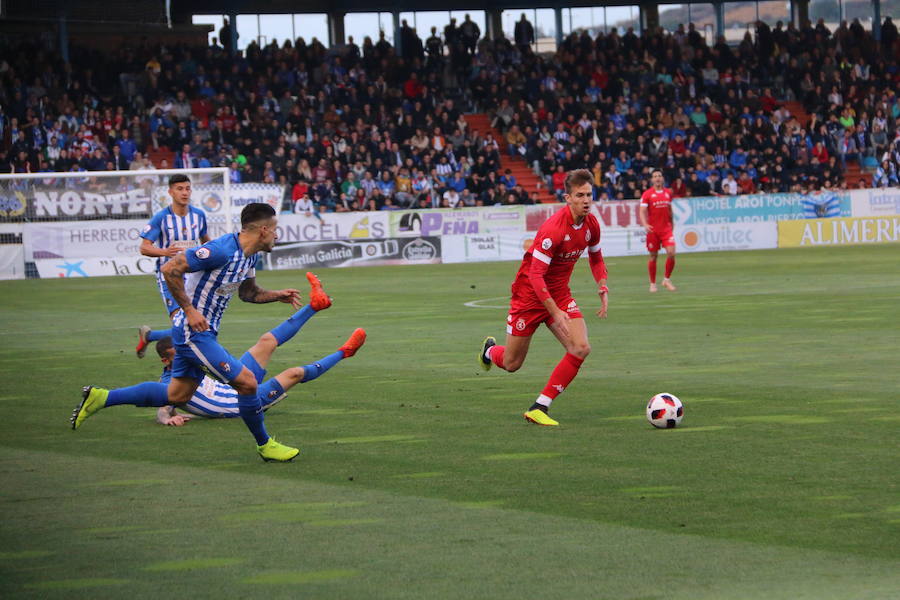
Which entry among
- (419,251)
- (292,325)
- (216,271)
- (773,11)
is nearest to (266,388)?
(292,325)

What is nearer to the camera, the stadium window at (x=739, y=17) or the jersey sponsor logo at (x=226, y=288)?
the jersey sponsor logo at (x=226, y=288)

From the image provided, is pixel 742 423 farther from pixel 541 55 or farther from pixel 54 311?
pixel 541 55

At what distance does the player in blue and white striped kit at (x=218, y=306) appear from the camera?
8.45m

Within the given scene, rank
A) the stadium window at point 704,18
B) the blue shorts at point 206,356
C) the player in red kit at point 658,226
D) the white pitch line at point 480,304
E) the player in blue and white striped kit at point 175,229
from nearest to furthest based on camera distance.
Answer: the blue shorts at point 206,356 < the player in blue and white striped kit at point 175,229 < the white pitch line at point 480,304 < the player in red kit at point 658,226 < the stadium window at point 704,18

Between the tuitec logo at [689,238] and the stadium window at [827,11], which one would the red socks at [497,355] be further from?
the stadium window at [827,11]

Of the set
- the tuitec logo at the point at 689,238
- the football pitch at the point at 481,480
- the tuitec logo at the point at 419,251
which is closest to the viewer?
the football pitch at the point at 481,480

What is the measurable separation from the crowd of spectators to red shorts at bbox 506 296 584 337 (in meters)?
27.3

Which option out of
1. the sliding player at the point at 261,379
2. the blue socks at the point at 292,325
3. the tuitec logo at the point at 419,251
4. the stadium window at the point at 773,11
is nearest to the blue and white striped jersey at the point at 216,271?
the sliding player at the point at 261,379

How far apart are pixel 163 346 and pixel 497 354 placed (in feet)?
9.13

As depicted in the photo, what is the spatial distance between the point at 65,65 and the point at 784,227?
2270cm

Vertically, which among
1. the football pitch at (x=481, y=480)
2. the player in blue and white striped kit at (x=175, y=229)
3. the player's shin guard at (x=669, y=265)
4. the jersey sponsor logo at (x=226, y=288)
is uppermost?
the player in blue and white striped kit at (x=175, y=229)

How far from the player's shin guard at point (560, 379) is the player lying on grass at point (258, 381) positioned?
1403mm

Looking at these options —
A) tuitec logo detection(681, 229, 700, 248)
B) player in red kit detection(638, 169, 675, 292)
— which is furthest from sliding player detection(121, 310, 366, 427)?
tuitec logo detection(681, 229, 700, 248)

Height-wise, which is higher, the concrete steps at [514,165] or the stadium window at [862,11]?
the stadium window at [862,11]
